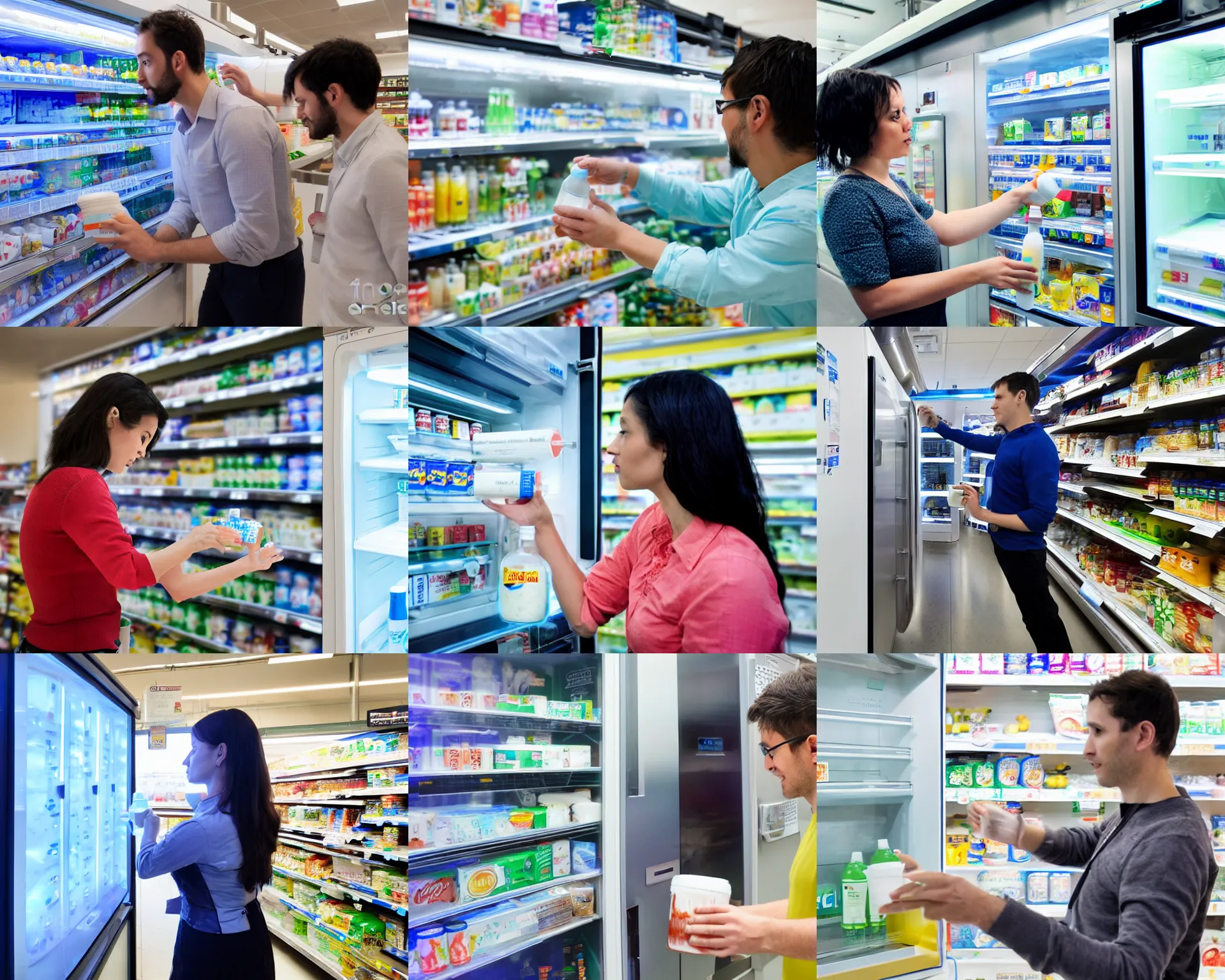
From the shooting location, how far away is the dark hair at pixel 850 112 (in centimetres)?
212

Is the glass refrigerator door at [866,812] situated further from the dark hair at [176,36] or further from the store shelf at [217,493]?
the dark hair at [176,36]

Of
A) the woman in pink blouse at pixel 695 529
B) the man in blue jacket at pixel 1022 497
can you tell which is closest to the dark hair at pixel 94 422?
the woman in pink blouse at pixel 695 529

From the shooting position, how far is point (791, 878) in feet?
7.67

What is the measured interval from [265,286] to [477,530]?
835mm

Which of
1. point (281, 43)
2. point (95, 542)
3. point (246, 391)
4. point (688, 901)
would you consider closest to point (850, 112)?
point (281, 43)

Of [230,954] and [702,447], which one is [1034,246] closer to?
[702,447]

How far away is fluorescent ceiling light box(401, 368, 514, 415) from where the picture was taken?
2.23m

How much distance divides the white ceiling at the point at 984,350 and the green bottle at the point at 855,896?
4.42 ft

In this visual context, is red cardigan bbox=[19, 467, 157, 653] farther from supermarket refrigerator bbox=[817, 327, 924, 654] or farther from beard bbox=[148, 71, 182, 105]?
supermarket refrigerator bbox=[817, 327, 924, 654]

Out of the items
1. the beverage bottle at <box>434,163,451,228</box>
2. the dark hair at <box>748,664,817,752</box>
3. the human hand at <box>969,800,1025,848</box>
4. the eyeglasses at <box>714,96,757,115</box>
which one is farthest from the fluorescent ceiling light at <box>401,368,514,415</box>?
the human hand at <box>969,800,1025,848</box>

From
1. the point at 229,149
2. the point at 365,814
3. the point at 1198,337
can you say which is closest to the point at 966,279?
the point at 1198,337

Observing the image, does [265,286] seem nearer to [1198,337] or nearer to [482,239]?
[482,239]

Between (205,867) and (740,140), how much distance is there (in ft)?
7.91

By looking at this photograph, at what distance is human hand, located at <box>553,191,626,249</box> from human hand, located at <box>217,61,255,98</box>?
33.4 inches
